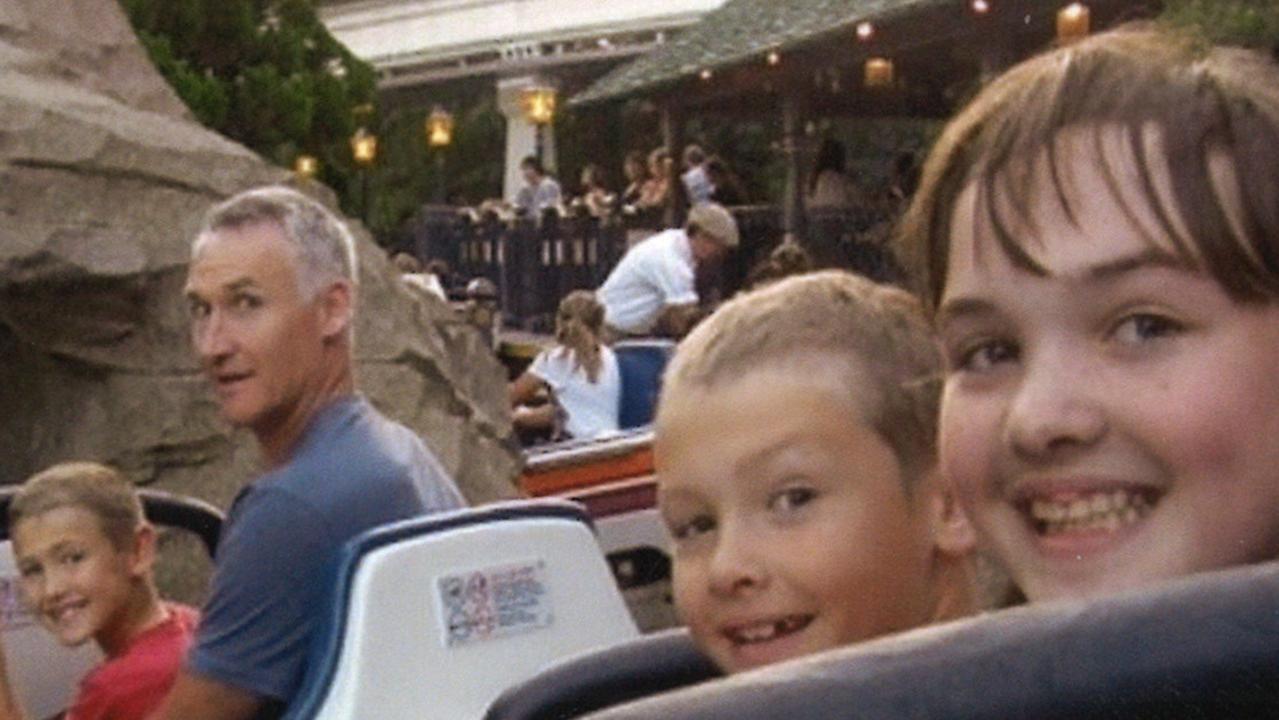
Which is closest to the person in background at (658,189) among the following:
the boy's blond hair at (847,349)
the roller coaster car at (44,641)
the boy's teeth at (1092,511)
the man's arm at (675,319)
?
the man's arm at (675,319)

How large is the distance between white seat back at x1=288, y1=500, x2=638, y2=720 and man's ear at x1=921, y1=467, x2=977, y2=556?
1897mm

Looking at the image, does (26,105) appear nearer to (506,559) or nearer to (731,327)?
(506,559)

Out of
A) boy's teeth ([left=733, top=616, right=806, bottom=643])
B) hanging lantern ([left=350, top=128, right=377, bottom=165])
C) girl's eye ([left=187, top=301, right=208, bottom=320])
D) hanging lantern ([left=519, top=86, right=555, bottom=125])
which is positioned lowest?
boy's teeth ([left=733, top=616, right=806, bottom=643])

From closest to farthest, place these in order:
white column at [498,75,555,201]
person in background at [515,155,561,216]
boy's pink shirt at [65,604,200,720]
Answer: boy's pink shirt at [65,604,200,720]
person in background at [515,155,561,216]
white column at [498,75,555,201]

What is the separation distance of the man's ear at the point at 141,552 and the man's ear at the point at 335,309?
0.46m

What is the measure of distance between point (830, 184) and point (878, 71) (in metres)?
1.38

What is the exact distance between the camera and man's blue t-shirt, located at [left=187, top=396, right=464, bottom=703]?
3.72 m

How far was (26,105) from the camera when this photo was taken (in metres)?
8.11

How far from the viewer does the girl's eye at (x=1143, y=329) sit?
40.6 inches

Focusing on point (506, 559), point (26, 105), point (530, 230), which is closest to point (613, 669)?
point (506, 559)

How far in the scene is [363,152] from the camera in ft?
90.9

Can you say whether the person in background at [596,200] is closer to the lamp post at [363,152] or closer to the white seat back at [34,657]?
the lamp post at [363,152]

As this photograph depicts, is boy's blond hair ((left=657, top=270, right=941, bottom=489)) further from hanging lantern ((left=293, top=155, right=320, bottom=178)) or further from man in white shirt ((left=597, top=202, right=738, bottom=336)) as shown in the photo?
hanging lantern ((left=293, top=155, right=320, bottom=178))

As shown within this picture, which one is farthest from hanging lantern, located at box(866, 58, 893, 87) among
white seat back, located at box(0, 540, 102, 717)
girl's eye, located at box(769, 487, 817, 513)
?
girl's eye, located at box(769, 487, 817, 513)
